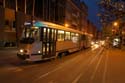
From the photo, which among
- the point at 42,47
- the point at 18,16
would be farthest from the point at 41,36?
the point at 18,16

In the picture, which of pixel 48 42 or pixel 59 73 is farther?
pixel 48 42

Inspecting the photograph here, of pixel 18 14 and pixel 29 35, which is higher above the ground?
pixel 18 14

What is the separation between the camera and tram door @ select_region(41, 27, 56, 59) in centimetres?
2391

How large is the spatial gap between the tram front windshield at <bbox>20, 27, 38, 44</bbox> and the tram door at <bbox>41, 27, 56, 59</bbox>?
0.78 metres

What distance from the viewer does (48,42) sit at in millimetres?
25141

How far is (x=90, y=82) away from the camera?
567 inches

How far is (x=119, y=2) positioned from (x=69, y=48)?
24499mm

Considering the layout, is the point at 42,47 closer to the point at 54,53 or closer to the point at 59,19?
the point at 54,53

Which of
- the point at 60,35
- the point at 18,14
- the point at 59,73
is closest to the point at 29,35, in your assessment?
the point at 59,73

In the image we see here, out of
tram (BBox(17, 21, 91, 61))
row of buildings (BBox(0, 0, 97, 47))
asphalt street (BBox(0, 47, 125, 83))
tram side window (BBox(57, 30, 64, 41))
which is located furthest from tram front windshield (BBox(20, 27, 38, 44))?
row of buildings (BBox(0, 0, 97, 47))

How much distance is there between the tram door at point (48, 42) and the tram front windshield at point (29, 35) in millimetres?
780

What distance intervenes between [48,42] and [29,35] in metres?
2.59

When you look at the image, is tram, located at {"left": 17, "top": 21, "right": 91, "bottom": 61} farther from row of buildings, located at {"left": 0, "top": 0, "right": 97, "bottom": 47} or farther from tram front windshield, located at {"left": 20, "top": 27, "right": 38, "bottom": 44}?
row of buildings, located at {"left": 0, "top": 0, "right": 97, "bottom": 47}

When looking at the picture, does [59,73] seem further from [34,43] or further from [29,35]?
[29,35]
